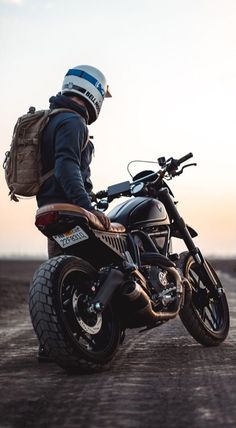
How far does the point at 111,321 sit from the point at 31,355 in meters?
1.17

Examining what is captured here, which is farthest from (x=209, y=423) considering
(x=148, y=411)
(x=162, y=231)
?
(x=162, y=231)

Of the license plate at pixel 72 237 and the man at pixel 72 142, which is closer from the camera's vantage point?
the license plate at pixel 72 237

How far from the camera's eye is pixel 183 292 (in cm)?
676

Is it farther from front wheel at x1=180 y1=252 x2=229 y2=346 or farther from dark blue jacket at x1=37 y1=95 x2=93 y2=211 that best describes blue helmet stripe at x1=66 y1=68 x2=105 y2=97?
front wheel at x1=180 y1=252 x2=229 y2=346

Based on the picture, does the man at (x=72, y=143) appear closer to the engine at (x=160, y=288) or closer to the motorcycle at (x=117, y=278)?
the motorcycle at (x=117, y=278)

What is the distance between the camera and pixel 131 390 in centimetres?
455

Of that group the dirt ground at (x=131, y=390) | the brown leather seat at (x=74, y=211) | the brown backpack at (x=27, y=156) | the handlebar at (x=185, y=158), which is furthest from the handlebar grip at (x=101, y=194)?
the dirt ground at (x=131, y=390)

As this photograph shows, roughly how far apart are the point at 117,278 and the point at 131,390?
50.9 inches

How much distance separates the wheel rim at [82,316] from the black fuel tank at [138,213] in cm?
105

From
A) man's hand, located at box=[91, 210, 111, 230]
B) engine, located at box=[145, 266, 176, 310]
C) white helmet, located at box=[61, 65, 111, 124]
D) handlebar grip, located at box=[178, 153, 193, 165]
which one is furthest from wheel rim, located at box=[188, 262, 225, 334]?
white helmet, located at box=[61, 65, 111, 124]

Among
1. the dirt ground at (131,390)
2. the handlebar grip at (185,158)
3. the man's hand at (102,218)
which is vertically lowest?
the dirt ground at (131,390)

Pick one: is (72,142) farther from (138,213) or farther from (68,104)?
(138,213)

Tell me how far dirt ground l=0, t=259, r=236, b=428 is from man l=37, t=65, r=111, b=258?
1142 millimetres

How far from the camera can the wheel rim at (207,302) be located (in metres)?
7.48
